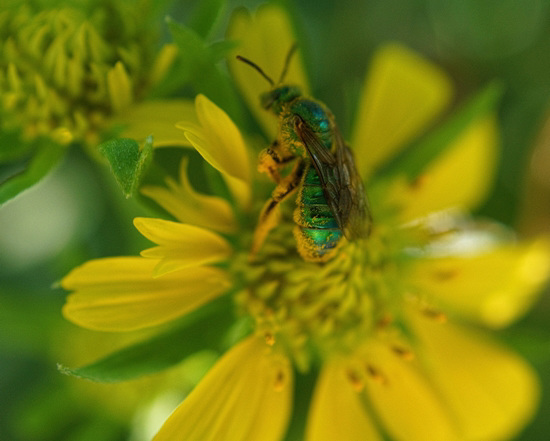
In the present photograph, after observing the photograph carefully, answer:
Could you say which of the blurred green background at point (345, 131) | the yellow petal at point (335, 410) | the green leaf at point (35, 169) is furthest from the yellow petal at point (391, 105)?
the green leaf at point (35, 169)

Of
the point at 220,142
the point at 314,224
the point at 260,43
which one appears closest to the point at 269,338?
the point at 314,224

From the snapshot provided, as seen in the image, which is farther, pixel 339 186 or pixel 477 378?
pixel 477 378

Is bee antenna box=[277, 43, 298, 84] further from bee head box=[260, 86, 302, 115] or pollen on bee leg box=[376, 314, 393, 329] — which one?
pollen on bee leg box=[376, 314, 393, 329]

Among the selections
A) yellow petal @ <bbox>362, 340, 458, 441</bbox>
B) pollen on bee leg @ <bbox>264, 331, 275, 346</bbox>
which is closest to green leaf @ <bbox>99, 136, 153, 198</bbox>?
pollen on bee leg @ <bbox>264, 331, 275, 346</bbox>

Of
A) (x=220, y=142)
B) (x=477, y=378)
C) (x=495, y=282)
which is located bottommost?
(x=477, y=378)

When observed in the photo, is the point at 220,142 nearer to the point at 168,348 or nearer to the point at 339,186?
the point at 339,186

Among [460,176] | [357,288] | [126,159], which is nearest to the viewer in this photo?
[126,159]

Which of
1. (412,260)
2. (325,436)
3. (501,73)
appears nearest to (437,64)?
(501,73)
